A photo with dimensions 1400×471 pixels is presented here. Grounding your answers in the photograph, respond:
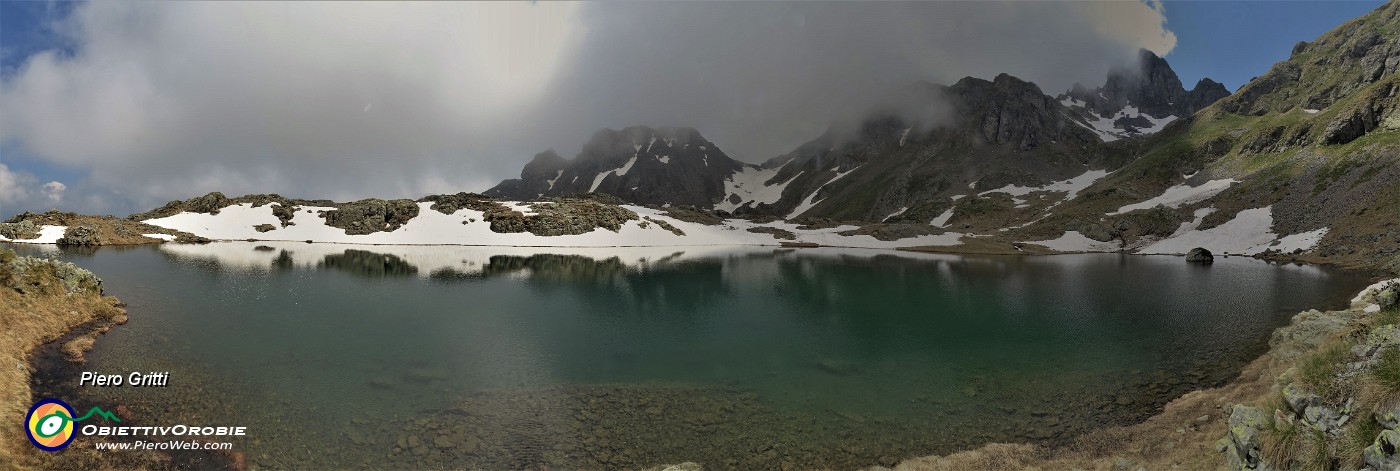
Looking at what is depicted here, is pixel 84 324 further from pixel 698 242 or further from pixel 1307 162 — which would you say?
pixel 1307 162

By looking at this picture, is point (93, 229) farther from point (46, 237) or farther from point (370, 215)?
point (370, 215)

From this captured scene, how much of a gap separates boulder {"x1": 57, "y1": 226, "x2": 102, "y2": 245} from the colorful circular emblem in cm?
10516

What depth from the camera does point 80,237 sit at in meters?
81.8

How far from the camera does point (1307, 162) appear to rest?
10788cm

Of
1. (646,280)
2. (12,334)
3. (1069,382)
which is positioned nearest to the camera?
(12,334)

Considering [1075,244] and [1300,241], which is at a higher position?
[1300,241]

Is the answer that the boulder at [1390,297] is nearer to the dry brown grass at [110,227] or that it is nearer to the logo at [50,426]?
the logo at [50,426]

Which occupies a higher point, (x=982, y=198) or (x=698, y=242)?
(x=982, y=198)

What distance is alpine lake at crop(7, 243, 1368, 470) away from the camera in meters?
17.0

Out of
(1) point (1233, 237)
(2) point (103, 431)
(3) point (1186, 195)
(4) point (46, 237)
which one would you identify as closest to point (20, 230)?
(4) point (46, 237)

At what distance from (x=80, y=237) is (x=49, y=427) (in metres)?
108

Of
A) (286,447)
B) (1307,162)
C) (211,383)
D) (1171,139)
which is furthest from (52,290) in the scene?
(1171,139)

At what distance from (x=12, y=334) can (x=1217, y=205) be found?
6580 inches

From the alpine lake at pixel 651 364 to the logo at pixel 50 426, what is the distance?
1971 mm
